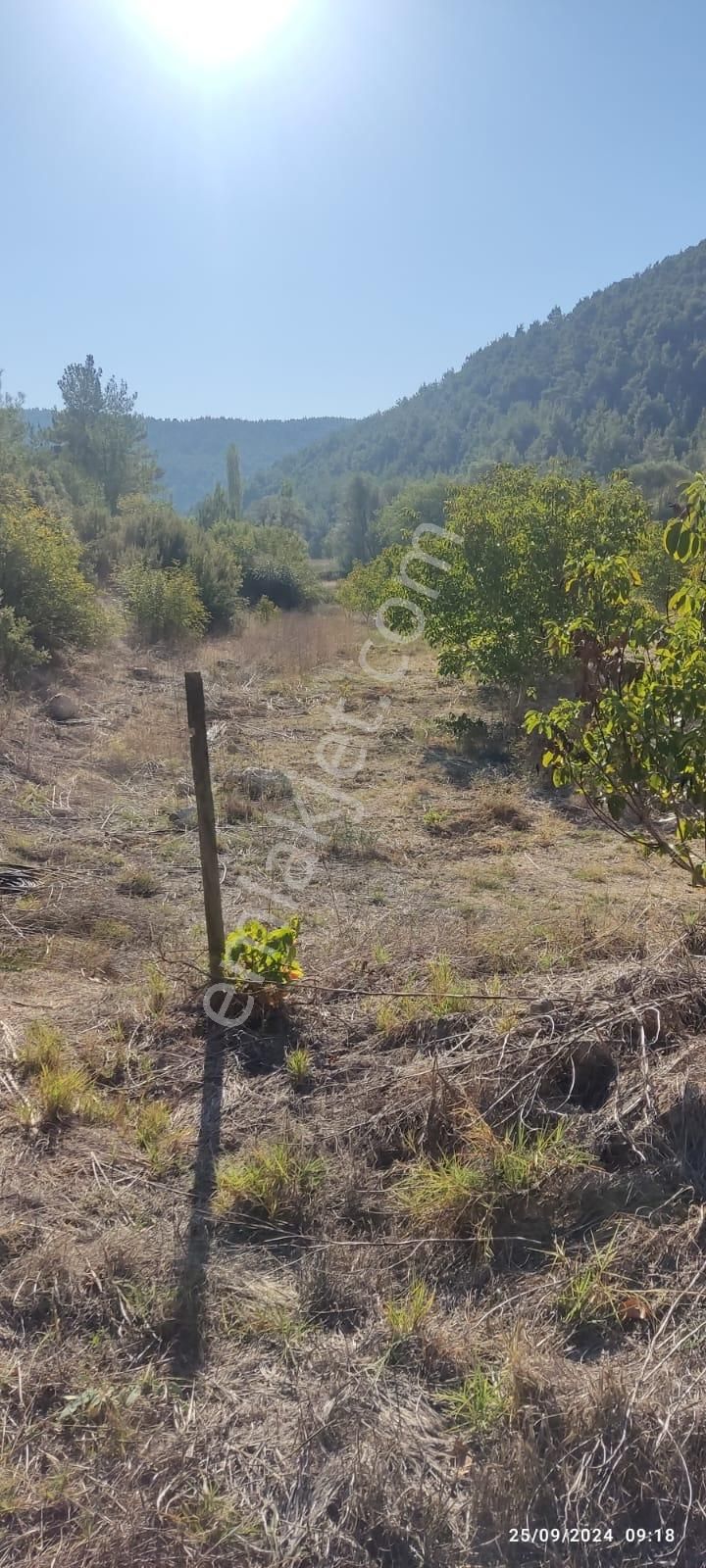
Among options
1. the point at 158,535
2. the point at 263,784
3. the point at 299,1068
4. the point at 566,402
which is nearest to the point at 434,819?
the point at 263,784

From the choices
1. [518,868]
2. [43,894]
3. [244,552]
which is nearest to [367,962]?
[43,894]

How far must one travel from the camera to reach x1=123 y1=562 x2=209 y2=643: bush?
16.4 m

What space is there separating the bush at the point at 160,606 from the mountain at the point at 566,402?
74.8 meters

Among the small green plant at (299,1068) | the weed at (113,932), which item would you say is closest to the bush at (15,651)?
the weed at (113,932)

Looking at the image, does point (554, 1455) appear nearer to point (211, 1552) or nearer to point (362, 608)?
point (211, 1552)

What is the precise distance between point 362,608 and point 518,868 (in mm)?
17559

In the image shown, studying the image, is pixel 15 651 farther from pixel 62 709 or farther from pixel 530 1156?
pixel 530 1156

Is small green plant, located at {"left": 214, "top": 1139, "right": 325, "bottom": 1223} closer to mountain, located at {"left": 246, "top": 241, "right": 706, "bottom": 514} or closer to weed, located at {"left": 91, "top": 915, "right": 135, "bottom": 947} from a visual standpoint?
weed, located at {"left": 91, "top": 915, "right": 135, "bottom": 947}

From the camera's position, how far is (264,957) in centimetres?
345

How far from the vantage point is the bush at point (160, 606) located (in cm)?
1638

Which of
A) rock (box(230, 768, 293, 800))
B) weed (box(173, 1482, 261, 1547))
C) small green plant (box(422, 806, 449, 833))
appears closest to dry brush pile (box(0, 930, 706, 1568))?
weed (box(173, 1482, 261, 1547))

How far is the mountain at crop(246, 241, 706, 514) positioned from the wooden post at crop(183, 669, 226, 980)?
86171 millimetres

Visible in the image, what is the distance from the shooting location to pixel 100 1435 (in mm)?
1871

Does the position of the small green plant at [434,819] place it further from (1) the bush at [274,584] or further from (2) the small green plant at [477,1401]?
(1) the bush at [274,584]
